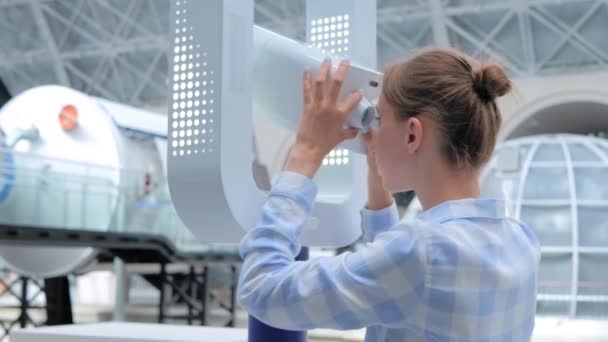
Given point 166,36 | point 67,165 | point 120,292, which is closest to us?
point 67,165

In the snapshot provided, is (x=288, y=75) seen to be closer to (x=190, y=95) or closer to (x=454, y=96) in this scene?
(x=190, y=95)

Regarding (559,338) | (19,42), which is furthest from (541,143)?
(19,42)

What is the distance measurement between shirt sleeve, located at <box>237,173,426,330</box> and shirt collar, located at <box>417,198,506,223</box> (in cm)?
11

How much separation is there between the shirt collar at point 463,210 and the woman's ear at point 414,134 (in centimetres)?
13

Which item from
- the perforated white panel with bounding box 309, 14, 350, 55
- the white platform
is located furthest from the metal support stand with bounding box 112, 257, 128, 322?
the perforated white panel with bounding box 309, 14, 350, 55

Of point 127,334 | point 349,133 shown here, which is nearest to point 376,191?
point 349,133

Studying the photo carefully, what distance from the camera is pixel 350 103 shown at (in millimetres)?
1864

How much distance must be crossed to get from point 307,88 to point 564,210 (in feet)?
42.8

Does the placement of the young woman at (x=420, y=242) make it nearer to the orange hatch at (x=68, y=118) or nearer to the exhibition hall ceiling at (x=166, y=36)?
the orange hatch at (x=68, y=118)

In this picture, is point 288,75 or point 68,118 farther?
point 68,118

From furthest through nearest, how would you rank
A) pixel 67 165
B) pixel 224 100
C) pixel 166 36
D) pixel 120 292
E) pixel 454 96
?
pixel 166 36 → pixel 120 292 → pixel 67 165 → pixel 224 100 → pixel 454 96

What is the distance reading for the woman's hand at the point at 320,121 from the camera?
176cm

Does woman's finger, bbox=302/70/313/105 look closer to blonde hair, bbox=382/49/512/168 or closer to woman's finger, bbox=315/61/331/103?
woman's finger, bbox=315/61/331/103

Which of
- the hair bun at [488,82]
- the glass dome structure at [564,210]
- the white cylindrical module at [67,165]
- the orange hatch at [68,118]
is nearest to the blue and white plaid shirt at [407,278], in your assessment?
the hair bun at [488,82]
